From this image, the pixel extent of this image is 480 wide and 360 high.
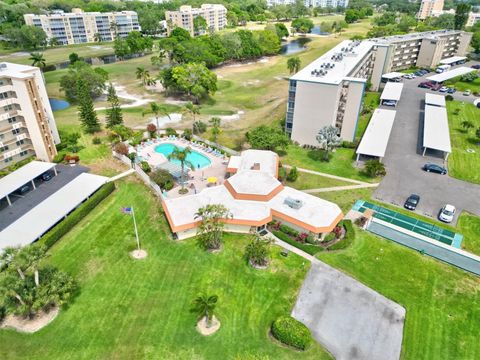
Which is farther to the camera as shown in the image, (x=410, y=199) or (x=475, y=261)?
(x=410, y=199)

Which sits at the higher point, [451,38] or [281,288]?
[451,38]

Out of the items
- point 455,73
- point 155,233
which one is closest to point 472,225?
point 155,233

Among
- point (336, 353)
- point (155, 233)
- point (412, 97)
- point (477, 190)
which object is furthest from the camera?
point (412, 97)

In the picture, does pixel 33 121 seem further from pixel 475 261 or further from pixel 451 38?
pixel 451 38

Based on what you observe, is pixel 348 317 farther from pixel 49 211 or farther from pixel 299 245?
pixel 49 211

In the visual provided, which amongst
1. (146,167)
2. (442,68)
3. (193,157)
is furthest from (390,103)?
(146,167)

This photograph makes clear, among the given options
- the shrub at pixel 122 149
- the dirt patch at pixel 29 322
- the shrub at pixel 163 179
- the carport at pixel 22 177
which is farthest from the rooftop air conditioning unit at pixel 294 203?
the carport at pixel 22 177
